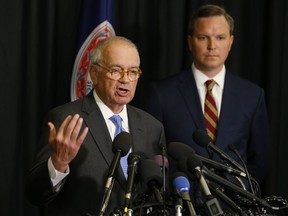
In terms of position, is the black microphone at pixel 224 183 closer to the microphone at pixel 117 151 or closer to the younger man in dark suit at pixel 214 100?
the microphone at pixel 117 151

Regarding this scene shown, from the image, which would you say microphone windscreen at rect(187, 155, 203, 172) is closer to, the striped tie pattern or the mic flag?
the striped tie pattern

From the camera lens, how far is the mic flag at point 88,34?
375 cm

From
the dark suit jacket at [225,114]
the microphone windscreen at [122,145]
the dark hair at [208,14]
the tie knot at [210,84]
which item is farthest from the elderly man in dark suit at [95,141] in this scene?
the dark hair at [208,14]

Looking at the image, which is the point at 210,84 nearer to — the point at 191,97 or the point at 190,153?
the point at 191,97

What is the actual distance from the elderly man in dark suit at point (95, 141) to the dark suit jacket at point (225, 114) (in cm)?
62

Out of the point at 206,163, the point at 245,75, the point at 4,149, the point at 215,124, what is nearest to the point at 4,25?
the point at 4,149

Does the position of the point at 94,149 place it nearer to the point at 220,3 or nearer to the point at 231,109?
the point at 231,109

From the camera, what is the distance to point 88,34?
3.83 m

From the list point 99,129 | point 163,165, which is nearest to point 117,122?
point 99,129

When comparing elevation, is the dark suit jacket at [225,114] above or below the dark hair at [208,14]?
below

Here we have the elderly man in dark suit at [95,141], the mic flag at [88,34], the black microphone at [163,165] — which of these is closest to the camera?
the black microphone at [163,165]

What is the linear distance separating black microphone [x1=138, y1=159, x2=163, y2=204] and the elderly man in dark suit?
425mm

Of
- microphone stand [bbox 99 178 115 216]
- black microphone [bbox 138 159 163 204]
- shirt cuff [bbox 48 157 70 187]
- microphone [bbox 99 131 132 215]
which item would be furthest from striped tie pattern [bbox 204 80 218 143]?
microphone stand [bbox 99 178 115 216]

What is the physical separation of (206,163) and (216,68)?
1.51 metres
